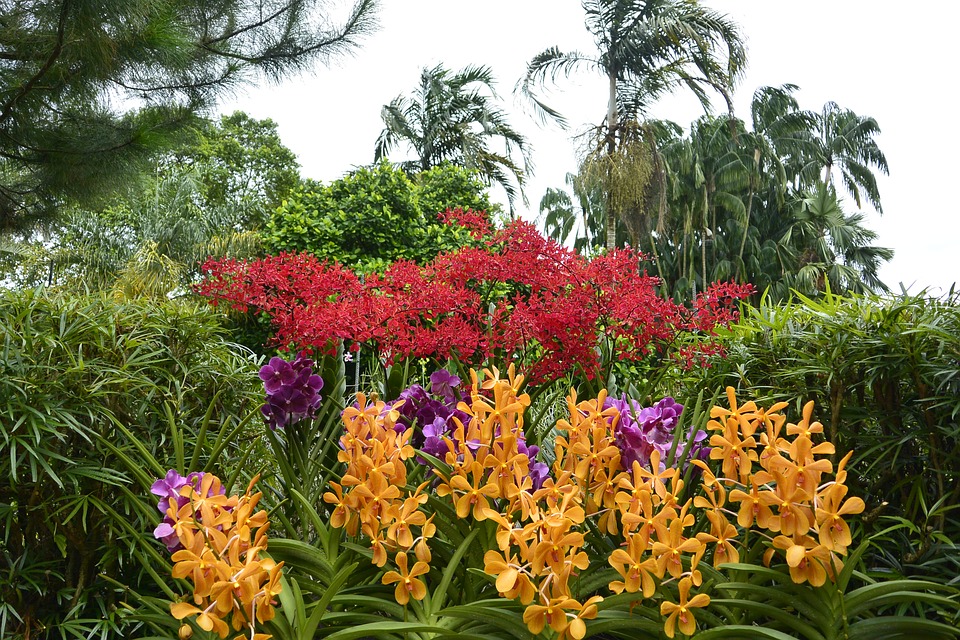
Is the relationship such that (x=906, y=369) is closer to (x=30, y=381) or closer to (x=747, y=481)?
(x=747, y=481)

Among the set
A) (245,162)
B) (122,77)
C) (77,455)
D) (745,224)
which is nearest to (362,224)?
(122,77)

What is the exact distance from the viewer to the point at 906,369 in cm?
175

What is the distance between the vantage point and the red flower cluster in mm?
1997

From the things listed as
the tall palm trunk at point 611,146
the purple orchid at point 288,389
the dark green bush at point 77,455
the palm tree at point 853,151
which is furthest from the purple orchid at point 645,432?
the palm tree at point 853,151

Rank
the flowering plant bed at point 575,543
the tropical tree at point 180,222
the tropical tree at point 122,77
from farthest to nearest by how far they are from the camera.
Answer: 1. the tropical tree at point 180,222
2. the tropical tree at point 122,77
3. the flowering plant bed at point 575,543

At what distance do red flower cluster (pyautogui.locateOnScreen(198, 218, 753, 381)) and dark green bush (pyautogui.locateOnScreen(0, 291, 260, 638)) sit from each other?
1.13ft

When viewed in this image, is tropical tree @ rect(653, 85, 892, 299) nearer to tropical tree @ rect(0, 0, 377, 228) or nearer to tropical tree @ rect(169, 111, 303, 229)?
tropical tree @ rect(169, 111, 303, 229)

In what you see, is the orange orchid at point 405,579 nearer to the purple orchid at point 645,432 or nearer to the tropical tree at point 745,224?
the purple orchid at point 645,432

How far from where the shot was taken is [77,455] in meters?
1.91

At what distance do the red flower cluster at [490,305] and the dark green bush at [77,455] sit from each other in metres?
0.34

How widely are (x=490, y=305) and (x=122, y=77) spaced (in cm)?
427

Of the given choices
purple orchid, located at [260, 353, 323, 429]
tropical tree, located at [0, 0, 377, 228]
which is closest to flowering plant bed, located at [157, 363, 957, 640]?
purple orchid, located at [260, 353, 323, 429]

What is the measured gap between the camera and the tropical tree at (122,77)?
4559 mm

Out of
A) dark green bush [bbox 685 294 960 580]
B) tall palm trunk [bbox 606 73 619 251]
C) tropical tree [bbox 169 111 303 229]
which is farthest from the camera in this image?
tropical tree [bbox 169 111 303 229]
